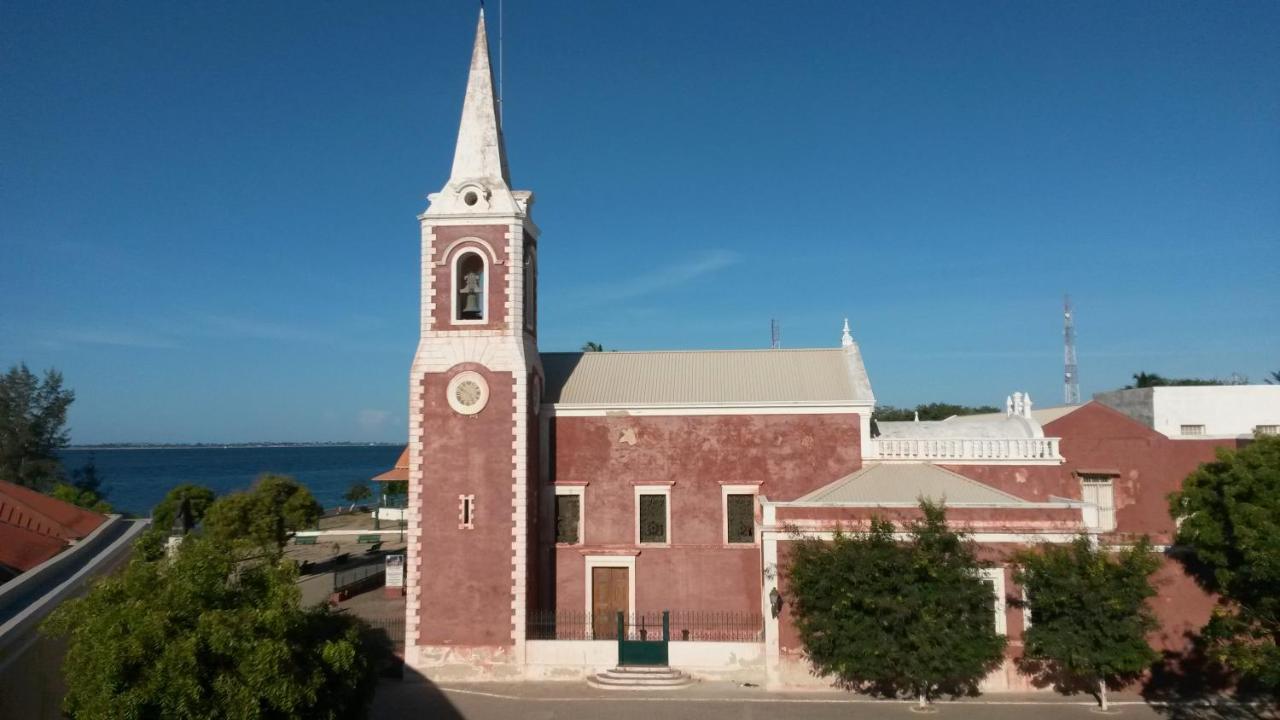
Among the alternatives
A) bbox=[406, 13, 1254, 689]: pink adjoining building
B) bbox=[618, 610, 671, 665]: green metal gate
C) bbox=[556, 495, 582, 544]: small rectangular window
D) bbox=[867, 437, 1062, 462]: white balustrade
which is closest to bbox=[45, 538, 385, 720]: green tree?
bbox=[406, 13, 1254, 689]: pink adjoining building

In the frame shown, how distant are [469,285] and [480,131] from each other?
401 centimetres

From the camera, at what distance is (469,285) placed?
22.5m

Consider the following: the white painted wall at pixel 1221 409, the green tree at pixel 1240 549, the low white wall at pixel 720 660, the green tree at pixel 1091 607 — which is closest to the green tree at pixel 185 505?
the low white wall at pixel 720 660

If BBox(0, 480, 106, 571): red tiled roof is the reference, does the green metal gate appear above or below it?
below

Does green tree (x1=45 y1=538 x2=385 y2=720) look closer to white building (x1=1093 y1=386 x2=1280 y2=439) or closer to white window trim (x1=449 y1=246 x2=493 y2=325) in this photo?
white window trim (x1=449 y1=246 x2=493 y2=325)

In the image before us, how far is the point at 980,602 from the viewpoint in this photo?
17953mm

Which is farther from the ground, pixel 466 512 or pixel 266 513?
Result: pixel 466 512

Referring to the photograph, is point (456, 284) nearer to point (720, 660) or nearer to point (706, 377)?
point (706, 377)

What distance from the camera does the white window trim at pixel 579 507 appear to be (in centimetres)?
2278

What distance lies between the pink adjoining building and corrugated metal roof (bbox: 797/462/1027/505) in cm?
8

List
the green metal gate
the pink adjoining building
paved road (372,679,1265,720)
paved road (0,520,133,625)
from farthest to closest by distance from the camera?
the pink adjoining building → the green metal gate → paved road (372,679,1265,720) → paved road (0,520,133,625)

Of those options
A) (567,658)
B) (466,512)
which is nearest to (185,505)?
(466,512)

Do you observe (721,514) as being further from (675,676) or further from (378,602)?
(378,602)

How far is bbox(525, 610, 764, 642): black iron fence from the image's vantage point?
21.7 m
